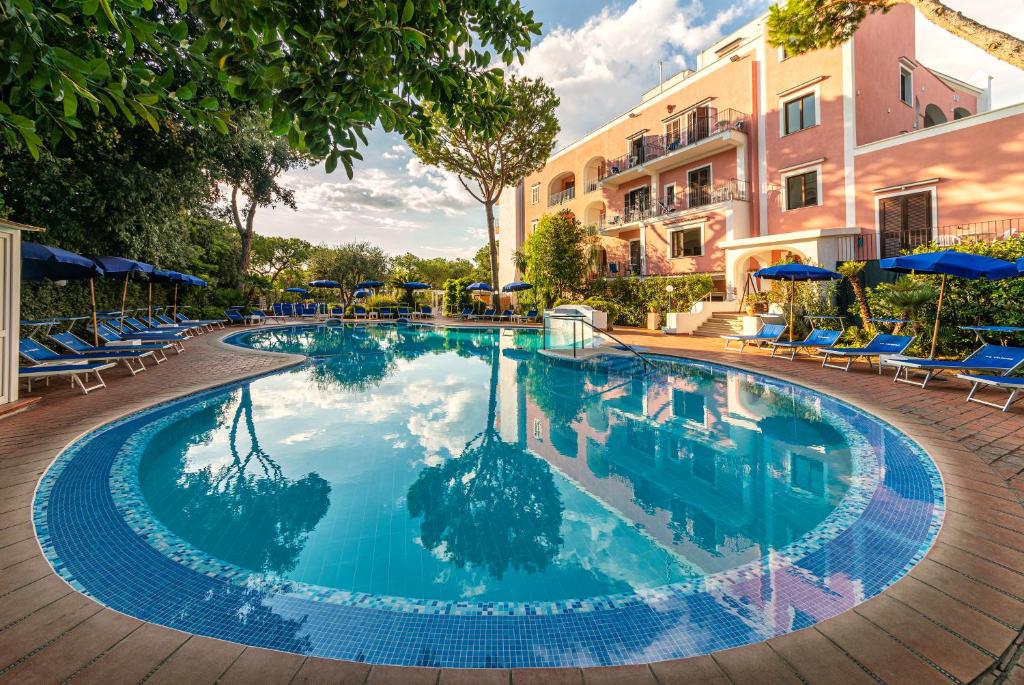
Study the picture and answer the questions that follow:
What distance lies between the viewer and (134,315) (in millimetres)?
15836

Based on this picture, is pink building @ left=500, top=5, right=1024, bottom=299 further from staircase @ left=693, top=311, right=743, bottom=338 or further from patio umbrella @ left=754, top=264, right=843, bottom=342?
patio umbrella @ left=754, top=264, right=843, bottom=342

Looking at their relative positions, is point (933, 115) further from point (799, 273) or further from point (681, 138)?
point (799, 273)

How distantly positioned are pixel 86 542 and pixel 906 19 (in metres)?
28.0

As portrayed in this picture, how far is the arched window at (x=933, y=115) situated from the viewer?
1966cm

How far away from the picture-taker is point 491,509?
166 inches

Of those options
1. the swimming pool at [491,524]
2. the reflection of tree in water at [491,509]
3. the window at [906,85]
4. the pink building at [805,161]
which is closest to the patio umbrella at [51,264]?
the swimming pool at [491,524]

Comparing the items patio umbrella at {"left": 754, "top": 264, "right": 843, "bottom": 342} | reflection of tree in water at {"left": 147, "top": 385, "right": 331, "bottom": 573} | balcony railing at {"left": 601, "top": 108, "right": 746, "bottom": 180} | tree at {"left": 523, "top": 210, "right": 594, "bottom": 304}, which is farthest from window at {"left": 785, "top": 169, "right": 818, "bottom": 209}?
reflection of tree in water at {"left": 147, "top": 385, "right": 331, "bottom": 573}

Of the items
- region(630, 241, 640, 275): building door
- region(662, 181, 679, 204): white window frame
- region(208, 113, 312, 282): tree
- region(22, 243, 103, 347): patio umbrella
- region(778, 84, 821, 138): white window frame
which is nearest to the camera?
region(22, 243, 103, 347): patio umbrella

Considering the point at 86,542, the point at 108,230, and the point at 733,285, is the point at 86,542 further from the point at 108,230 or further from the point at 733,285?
the point at 733,285

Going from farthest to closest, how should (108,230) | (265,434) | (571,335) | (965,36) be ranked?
(571,335)
(108,230)
(265,434)
(965,36)

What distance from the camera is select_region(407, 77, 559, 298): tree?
23078 millimetres

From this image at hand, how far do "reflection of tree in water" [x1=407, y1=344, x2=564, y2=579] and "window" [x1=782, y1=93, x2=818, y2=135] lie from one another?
1904 cm

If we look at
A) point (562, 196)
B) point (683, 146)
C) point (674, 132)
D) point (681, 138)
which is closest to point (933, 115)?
point (681, 138)


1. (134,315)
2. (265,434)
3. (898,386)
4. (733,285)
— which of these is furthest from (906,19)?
(134,315)
